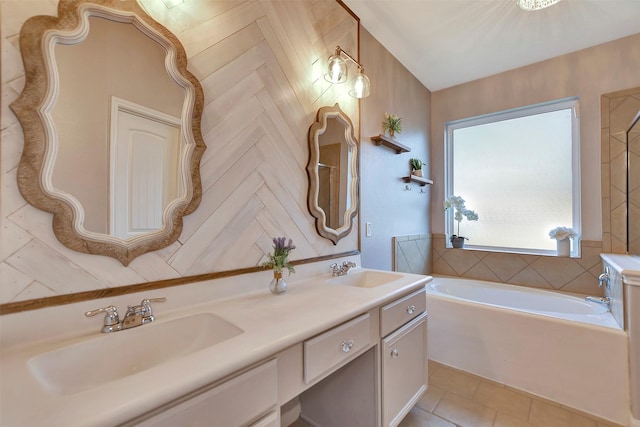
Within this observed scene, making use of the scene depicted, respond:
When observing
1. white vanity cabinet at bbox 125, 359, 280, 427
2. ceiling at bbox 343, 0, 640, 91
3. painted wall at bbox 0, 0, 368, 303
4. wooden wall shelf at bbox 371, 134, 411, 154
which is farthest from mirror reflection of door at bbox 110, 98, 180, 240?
ceiling at bbox 343, 0, 640, 91

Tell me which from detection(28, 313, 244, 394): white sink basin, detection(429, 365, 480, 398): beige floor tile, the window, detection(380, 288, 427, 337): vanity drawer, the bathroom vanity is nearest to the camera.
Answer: detection(28, 313, 244, 394): white sink basin

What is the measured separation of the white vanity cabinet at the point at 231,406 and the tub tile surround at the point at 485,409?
1.21 m

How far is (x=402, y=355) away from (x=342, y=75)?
Result: 67.1 inches

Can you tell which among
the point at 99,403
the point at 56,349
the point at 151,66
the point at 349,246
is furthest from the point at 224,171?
the point at 349,246

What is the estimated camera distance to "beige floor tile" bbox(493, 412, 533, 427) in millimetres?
1584

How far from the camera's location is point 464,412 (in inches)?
66.3

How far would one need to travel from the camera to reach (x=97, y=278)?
0.91 metres

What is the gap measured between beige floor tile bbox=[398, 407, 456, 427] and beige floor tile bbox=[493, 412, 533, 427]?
278mm

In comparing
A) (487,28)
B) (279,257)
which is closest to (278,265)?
(279,257)

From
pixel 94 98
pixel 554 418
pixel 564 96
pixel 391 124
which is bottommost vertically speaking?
pixel 554 418

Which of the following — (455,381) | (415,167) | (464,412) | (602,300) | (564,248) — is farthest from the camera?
(415,167)

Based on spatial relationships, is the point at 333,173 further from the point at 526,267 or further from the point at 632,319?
the point at 526,267

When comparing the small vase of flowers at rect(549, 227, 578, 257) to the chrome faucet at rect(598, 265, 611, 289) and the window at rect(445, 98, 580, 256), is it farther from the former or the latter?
the chrome faucet at rect(598, 265, 611, 289)

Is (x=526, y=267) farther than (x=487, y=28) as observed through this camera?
Yes
